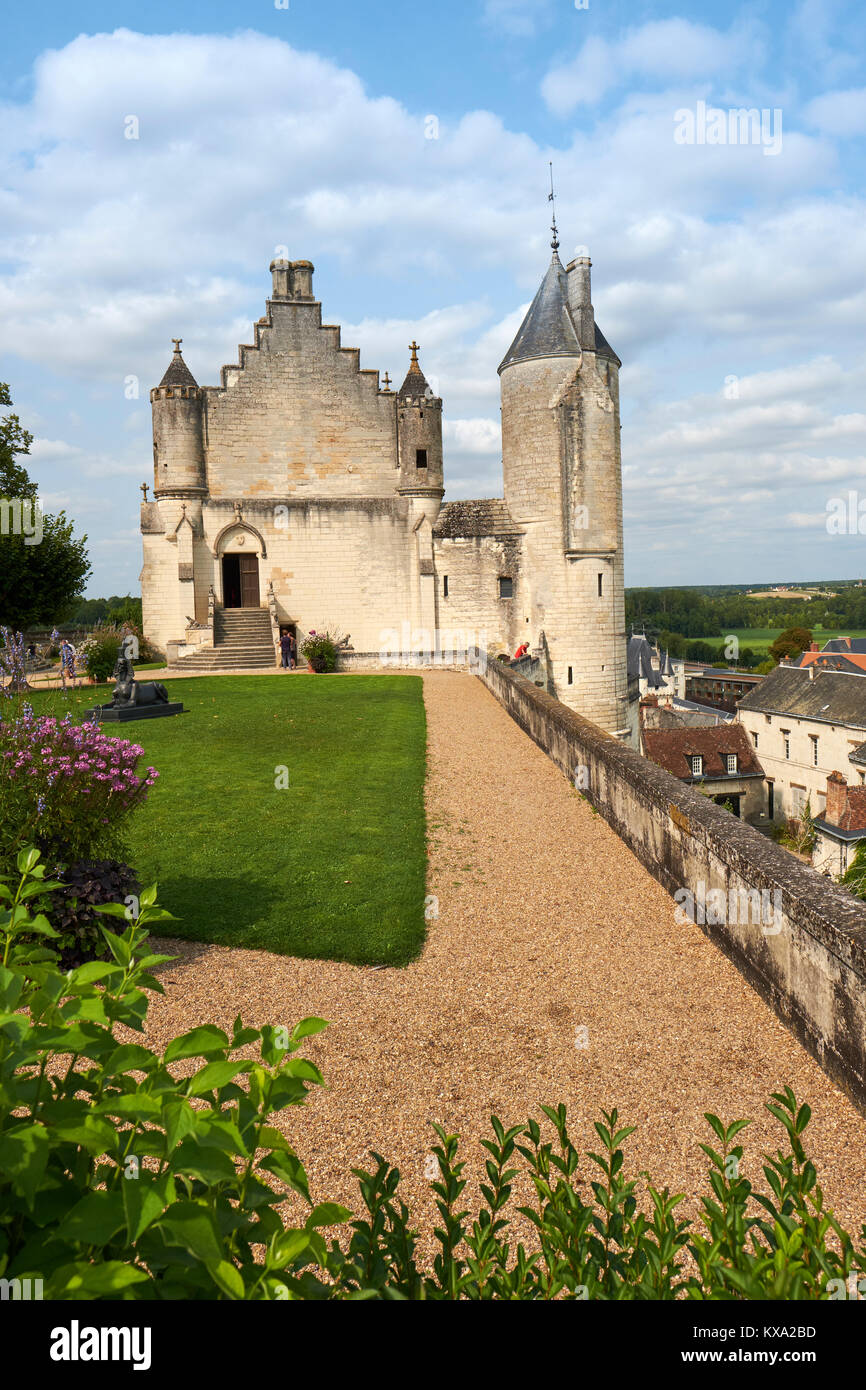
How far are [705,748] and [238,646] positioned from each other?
27288mm

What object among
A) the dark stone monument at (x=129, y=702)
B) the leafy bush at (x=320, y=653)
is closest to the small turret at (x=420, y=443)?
the leafy bush at (x=320, y=653)

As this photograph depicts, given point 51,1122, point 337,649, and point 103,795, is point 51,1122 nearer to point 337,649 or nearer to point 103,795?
point 103,795

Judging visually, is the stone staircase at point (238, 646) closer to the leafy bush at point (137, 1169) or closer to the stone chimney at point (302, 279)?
the stone chimney at point (302, 279)

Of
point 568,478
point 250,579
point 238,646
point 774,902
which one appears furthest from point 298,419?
point 774,902

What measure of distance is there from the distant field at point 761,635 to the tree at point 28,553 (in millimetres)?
111975

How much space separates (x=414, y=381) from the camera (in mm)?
31281

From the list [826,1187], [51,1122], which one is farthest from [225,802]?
[51,1122]

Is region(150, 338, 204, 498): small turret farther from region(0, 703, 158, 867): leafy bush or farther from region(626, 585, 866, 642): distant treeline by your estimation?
region(626, 585, 866, 642): distant treeline

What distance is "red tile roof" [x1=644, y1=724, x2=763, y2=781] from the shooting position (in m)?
43.9

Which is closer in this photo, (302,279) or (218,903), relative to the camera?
(218,903)

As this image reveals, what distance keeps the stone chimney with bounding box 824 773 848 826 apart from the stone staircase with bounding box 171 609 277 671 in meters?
22.1

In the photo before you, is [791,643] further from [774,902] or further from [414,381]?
[774,902]
